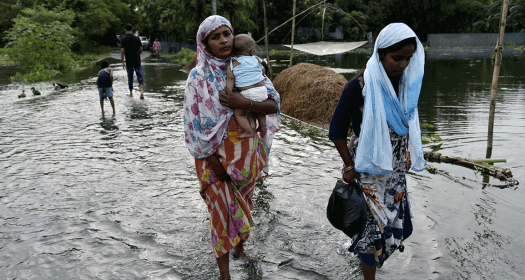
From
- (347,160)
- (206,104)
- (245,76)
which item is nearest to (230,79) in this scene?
(245,76)

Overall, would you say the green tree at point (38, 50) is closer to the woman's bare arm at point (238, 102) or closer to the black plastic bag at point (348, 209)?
the woman's bare arm at point (238, 102)

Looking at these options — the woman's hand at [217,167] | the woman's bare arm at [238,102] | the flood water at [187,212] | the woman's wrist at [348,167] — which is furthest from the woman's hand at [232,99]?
the flood water at [187,212]

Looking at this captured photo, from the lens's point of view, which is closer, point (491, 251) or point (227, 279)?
point (227, 279)

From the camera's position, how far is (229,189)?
285 centimetres

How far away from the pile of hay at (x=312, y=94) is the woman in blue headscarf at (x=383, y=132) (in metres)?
5.89

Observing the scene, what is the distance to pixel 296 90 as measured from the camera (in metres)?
9.05

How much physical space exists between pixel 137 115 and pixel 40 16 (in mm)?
17442

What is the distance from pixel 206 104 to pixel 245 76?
326mm

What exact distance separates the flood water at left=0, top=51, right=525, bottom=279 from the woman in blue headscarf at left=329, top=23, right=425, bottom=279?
0.58 meters

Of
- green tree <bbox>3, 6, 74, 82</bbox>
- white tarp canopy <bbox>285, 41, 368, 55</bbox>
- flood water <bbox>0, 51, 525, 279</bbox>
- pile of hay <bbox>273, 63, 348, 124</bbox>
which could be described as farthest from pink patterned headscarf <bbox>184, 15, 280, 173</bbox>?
green tree <bbox>3, 6, 74, 82</bbox>

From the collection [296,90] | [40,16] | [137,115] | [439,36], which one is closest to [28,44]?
[40,16]

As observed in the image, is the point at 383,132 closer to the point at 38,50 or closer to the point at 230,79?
the point at 230,79

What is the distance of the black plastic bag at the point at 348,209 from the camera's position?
8.00ft

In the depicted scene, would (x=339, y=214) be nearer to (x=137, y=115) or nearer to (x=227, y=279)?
(x=227, y=279)
